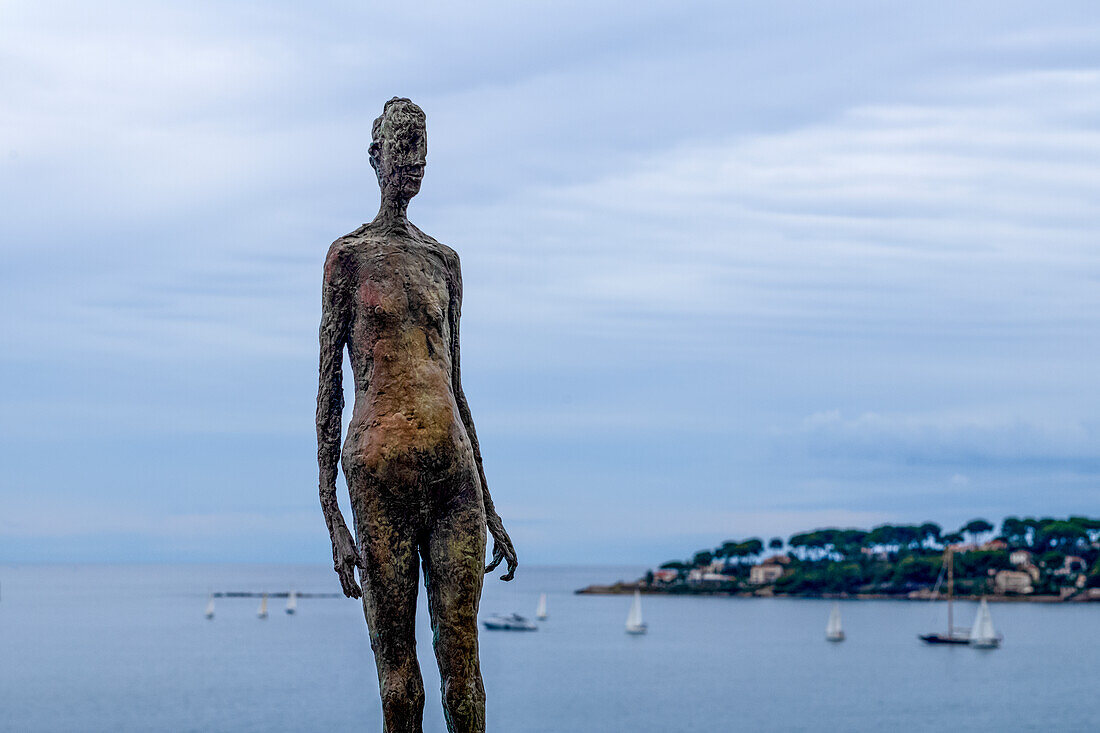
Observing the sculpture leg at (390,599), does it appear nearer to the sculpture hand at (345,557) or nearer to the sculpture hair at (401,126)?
the sculpture hand at (345,557)

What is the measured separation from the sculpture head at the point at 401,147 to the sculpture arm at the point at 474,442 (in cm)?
61

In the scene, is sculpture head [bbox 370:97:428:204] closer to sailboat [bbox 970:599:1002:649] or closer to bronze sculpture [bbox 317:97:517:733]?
bronze sculpture [bbox 317:97:517:733]

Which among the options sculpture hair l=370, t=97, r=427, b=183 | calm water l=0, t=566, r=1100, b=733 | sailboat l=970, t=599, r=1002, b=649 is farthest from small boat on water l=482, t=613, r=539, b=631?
sculpture hair l=370, t=97, r=427, b=183

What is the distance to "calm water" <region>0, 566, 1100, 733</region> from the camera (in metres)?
77.8

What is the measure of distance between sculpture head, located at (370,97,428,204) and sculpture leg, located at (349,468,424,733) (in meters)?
1.80

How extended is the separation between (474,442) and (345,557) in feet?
3.47

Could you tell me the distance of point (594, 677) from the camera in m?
100

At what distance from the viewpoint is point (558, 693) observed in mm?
89375

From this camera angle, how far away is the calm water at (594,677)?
77750 millimetres

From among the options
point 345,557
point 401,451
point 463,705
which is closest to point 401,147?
point 401,451

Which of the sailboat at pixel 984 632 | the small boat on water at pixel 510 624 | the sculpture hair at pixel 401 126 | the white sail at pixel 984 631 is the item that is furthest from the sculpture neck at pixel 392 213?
the small boat on water at pixel 510 624

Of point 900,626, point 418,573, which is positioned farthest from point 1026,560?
point 418,573

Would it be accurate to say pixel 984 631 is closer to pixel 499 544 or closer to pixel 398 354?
pixel 499 544

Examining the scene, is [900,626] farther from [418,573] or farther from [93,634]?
[418,573]
